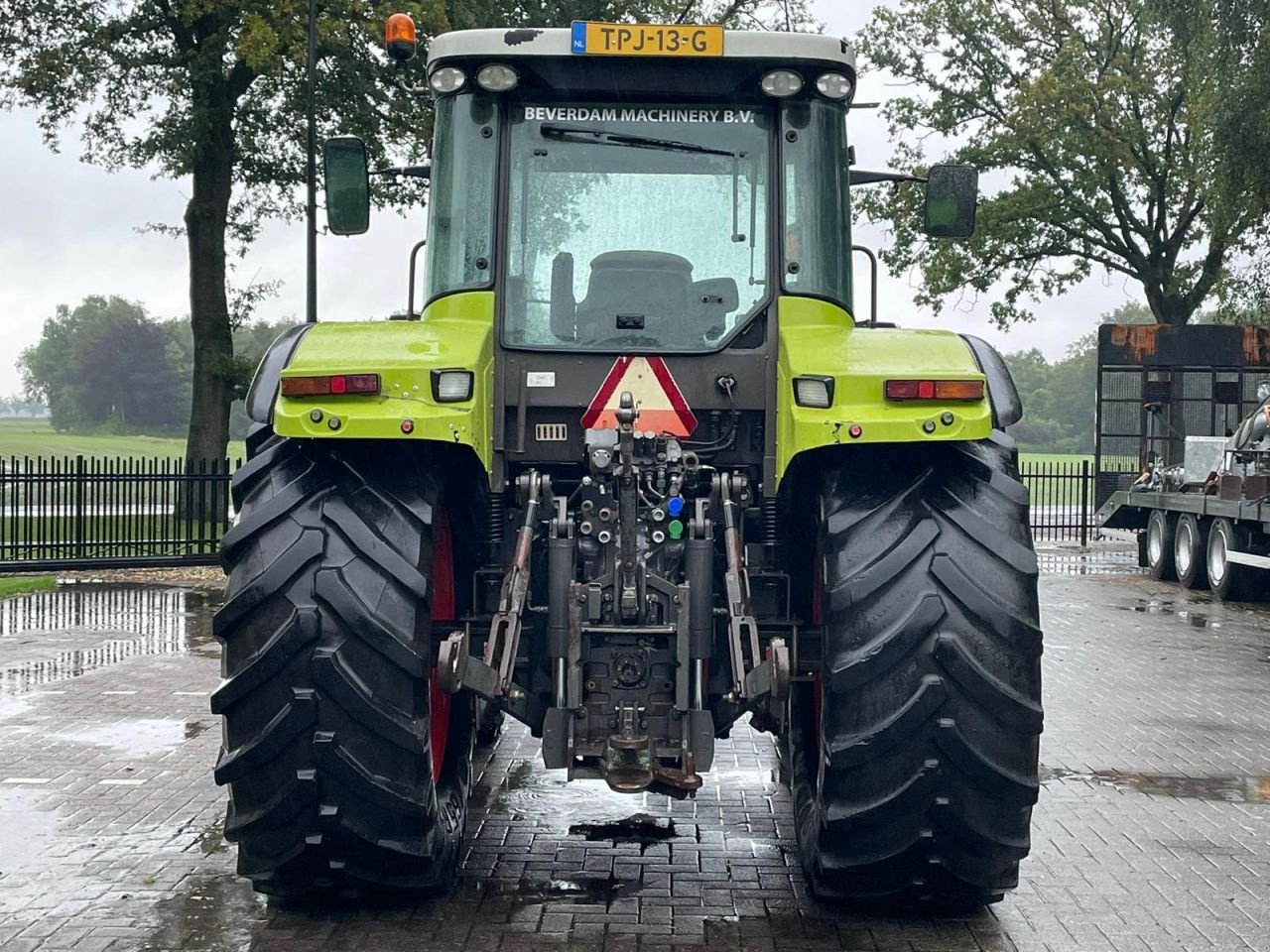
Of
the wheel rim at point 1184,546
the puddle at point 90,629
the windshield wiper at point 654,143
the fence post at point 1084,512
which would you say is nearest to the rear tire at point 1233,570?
the wheel rim at point 1184,546

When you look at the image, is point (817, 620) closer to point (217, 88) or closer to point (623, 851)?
point (623, 851)

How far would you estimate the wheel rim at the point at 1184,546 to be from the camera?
1903 centimetres

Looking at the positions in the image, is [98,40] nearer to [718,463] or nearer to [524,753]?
[524,753]

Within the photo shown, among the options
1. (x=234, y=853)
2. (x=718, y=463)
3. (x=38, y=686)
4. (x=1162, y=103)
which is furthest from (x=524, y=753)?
(x=1162, y=103)

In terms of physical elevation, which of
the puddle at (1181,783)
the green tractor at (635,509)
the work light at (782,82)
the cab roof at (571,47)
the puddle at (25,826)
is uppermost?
the cab roof at (571,47)

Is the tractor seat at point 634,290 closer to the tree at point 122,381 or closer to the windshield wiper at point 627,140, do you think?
the windshield wiper at point 627,140

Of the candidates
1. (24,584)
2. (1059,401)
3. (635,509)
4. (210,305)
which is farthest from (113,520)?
(1059,401)

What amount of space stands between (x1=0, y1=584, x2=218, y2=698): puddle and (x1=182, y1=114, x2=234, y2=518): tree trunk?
21.7 feet

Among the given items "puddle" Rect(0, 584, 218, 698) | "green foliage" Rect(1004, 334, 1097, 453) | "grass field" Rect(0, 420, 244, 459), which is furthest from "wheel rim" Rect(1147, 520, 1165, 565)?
"green foliage" Rect(1004, 334, 1097, 453)

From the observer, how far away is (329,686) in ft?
15.5

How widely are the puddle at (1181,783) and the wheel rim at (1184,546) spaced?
11697 millimetres

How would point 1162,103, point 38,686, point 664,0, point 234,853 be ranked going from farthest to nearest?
point 1162,103
point 664,0
point 38,686
point 234,853

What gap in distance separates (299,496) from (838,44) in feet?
8.14

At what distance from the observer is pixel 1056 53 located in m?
31.1
